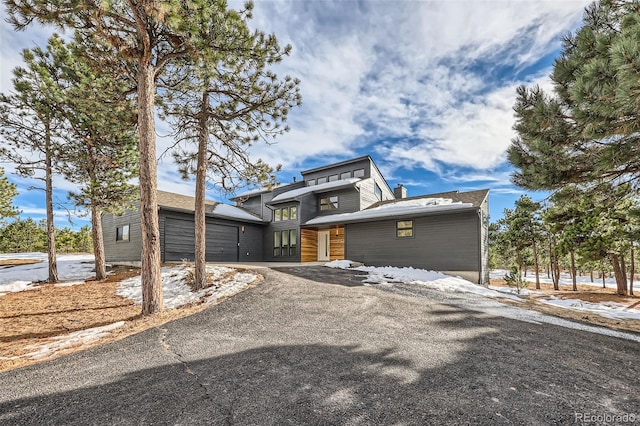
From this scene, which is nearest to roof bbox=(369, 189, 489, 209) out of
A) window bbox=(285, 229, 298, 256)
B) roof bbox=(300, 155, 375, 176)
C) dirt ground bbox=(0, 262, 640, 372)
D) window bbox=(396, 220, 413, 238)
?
window bbox=(396, 220, 413, 238)

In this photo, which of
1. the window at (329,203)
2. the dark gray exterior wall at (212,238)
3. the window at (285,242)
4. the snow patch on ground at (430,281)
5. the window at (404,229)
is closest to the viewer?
the snow patch on ground at (430,281)

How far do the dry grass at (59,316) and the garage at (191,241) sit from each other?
540 cm

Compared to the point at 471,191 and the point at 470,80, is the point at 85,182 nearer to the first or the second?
the point at 470,80

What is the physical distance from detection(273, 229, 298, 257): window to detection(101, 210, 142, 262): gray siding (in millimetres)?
8209

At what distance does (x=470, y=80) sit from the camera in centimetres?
1151

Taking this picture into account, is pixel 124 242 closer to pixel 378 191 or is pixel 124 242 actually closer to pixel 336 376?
pixel 378 191

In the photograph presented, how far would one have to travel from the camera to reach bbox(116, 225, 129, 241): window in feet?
56.1

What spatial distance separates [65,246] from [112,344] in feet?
131

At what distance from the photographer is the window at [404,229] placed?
45.4ft

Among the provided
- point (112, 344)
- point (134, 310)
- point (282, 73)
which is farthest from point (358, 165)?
point (112, 344)

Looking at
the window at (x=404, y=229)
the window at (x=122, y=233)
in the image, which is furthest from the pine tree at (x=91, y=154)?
the window at (x=404, y=229)

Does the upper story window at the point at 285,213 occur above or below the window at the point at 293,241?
above

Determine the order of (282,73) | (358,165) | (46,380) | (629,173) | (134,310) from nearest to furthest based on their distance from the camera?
(46,380) < (629,173) < (134,310) < (282,73) < (358,165)

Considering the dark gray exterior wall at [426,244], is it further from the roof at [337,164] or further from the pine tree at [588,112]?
the roof at [337,164]
